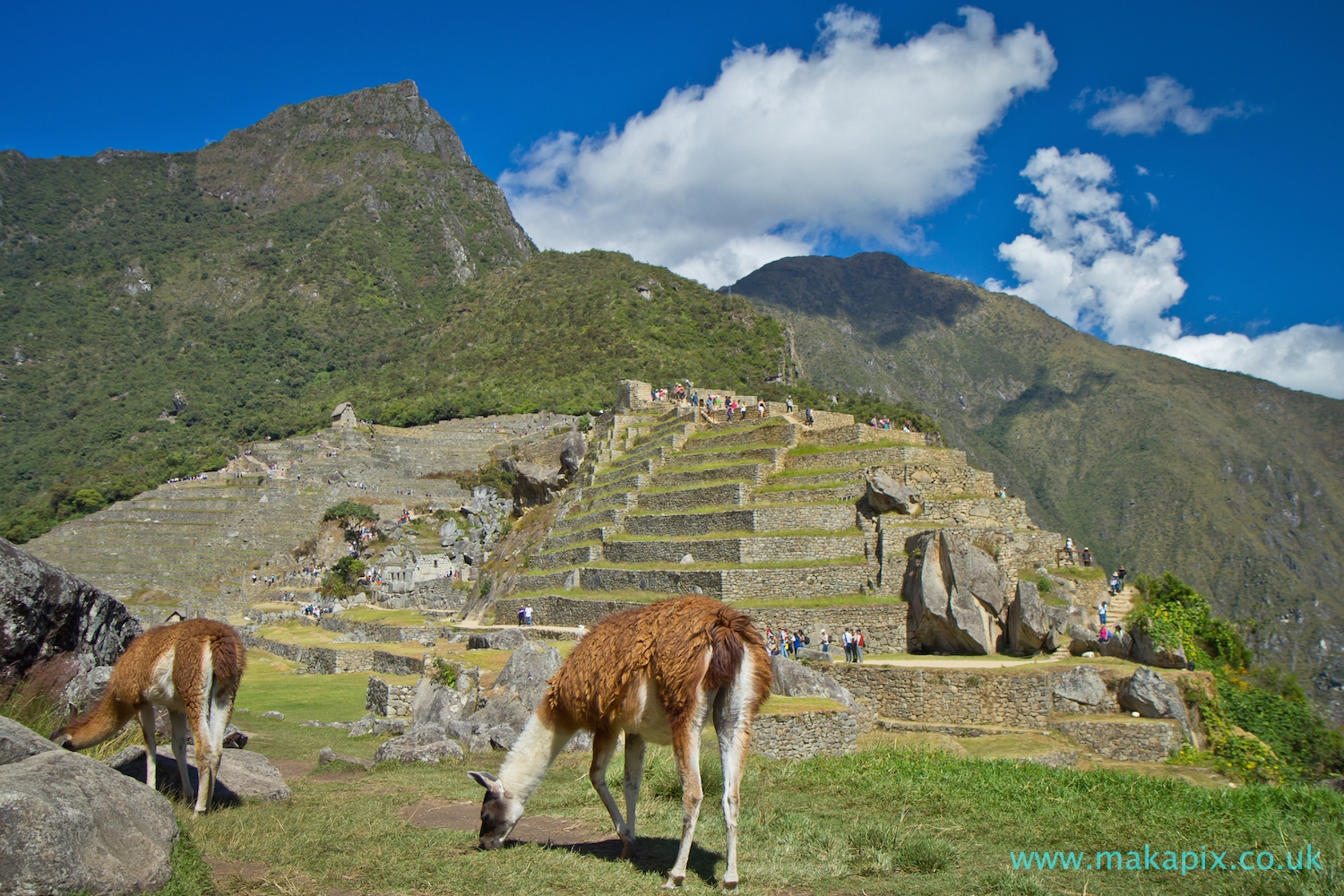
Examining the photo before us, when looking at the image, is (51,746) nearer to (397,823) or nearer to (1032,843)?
(397,823)

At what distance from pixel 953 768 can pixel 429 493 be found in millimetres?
52405

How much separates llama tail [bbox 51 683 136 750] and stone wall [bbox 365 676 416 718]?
844 centimetres

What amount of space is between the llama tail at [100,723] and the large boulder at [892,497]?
18.9 meters

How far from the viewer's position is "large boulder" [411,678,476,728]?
513 inches

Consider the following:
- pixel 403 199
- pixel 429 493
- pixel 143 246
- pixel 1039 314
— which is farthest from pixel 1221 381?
pixel 143 246

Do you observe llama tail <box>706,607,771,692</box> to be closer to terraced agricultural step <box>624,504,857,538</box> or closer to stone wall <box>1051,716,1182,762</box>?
stone wall <box>1051,716,1182,762</box>

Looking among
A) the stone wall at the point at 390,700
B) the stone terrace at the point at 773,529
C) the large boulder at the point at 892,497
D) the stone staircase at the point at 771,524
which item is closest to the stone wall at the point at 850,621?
the stone terrace at the point at 773,529

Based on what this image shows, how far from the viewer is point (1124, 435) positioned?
7762cm

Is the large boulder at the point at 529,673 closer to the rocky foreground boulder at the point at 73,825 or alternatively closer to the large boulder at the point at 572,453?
the rocky foreground boulder at the point at 73,825

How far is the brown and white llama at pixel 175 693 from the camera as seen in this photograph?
20.2 ft

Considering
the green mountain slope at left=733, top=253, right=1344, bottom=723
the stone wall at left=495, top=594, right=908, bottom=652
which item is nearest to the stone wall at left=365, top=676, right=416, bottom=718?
the stone wall at left=495, top=594, right=908, bottom=652

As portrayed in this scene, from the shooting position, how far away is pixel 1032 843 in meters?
5.61

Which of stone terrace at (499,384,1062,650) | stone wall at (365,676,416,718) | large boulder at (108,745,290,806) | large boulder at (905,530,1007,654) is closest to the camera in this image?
large boulder at (108,745,290,806)

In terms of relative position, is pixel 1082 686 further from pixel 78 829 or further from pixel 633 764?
pixel 78 829
